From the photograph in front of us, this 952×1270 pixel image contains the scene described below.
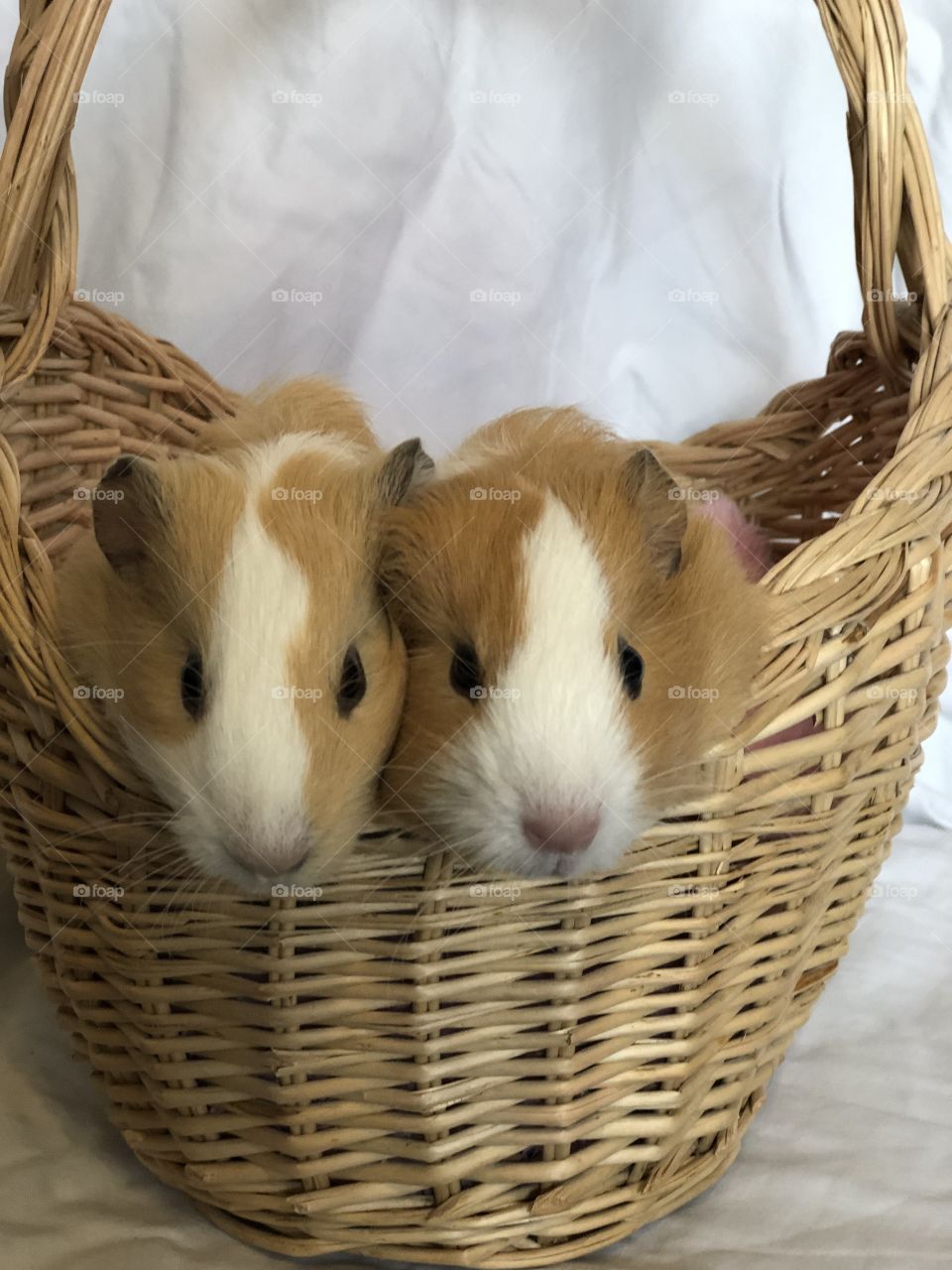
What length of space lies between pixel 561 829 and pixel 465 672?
0.59 ft

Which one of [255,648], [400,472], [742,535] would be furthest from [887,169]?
[255,648]

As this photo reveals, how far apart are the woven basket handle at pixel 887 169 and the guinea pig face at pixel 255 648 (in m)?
0.65

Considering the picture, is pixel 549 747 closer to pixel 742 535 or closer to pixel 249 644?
pixel 249 644

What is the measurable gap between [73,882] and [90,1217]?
0.43 m

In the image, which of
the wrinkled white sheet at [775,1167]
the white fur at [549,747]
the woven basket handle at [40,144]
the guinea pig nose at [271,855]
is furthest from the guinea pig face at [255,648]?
the wrinkled white sheet at [775,1167]

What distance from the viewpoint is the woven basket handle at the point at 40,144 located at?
121cm

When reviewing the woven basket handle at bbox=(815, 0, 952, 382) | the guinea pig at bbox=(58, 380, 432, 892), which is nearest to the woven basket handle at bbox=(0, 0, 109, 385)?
the guinea pig at bbox=(58, 380, 432, 892)

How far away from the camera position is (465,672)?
3.32ft

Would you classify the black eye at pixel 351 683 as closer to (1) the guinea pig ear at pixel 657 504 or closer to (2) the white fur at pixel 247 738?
(2) the white fur at pixel 247 738

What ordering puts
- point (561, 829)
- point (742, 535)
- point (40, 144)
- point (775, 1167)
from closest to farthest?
point (561, 829)
point (40, 144)
point (775, 1167)
point (742, 535)

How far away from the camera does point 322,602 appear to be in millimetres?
1015

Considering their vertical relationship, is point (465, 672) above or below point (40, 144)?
below

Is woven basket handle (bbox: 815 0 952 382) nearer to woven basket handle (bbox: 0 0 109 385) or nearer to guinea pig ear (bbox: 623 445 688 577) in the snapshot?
guinea pig ear (bbox: 623 445 688 577)

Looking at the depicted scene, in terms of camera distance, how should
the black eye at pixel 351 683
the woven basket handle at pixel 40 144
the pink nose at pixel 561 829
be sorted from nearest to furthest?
the pink nose at pixel 561 829 < the black eye at pixel 351 683 < the woven basket handle at pixel 40 144
